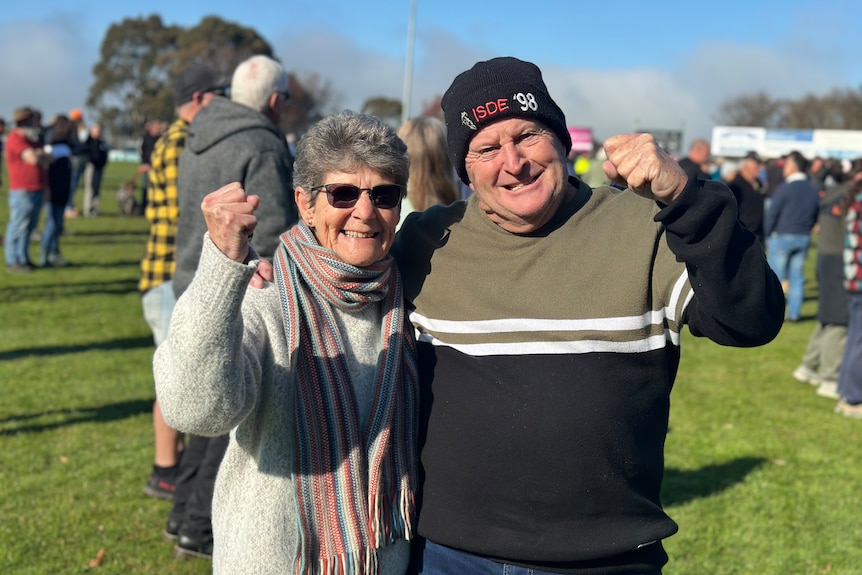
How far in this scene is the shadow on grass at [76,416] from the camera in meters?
6.04

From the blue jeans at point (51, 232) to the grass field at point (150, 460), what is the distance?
270cm

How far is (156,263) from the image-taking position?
4668 millimetres

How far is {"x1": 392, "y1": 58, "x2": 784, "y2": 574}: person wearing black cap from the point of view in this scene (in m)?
2.00

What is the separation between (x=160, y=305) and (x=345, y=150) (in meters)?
2.81

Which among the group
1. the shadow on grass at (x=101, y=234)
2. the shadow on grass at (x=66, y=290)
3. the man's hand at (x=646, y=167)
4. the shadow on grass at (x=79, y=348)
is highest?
the man's hand at (x=646, y=167)

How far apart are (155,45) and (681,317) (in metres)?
78.0

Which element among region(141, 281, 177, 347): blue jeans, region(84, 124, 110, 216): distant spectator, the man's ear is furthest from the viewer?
region(84, 124, 110, 216): distant spectator

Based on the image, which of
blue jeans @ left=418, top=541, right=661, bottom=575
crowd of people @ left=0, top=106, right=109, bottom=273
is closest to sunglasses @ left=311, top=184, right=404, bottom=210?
blue jeans @ left=418, top=541, right=661, bottom=575

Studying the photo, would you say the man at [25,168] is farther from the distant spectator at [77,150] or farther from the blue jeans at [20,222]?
the distant spectator at [77,150]

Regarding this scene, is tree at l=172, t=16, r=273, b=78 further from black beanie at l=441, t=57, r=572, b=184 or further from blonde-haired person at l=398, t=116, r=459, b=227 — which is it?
black beanie at l=441, t=57, r=572, b=184

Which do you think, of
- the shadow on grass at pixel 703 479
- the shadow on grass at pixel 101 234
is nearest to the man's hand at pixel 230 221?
the shadow on grass at pixel 703 479

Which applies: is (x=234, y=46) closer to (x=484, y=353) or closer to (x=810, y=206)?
(x=810, y=206)

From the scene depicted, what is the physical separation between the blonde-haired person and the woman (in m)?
1.95

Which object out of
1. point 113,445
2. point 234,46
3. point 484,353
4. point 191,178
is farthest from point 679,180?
point 234,46
